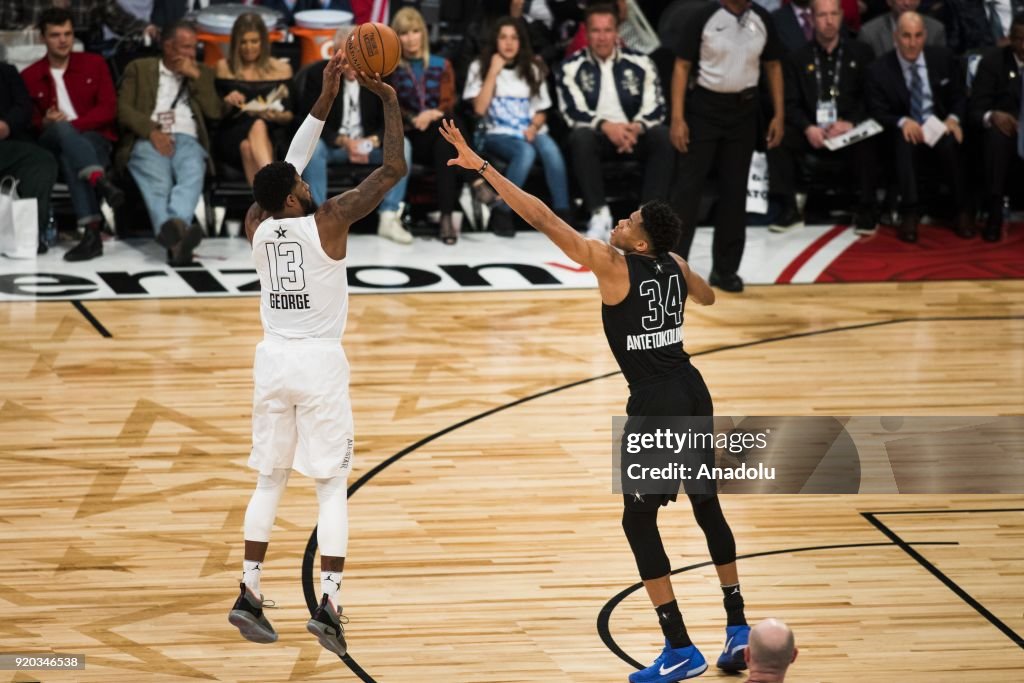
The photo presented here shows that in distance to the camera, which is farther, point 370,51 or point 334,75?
point 370,51

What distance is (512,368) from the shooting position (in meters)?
9.82

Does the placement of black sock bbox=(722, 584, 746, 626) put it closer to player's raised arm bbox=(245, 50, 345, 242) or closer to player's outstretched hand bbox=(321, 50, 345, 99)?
player's raised arm bbox=(245, 50, 345, 242)

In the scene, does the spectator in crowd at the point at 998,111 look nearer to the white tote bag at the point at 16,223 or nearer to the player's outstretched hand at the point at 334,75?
the white tote bag at the point at 16,223

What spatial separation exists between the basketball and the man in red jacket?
19.8ft

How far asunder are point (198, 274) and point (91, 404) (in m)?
3.04

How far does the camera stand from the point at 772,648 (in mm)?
4207

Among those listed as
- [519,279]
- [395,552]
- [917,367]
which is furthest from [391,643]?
[519,279]

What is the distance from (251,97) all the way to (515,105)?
2164mm

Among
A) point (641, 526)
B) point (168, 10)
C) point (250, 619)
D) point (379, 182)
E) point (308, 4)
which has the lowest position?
point (250, 619)

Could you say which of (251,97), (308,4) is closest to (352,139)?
(251,97)

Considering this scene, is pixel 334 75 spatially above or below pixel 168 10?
above

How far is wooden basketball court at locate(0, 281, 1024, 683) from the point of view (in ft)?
20.0

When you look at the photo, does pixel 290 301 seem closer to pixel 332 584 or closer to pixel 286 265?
pixel 286 265

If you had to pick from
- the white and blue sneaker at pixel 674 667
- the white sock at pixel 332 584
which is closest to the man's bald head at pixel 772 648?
the white and blue sneaker at pixel 674 667
